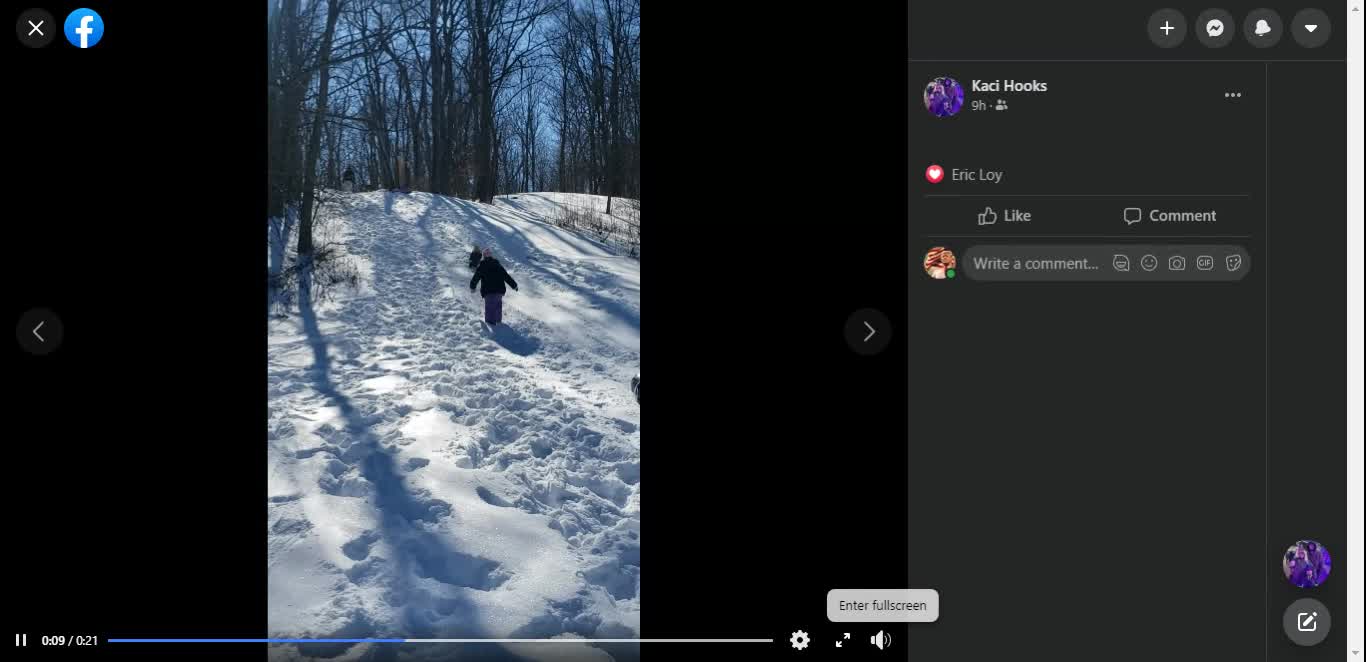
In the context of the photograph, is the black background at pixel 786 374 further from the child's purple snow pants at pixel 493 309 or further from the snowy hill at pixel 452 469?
the child's purple snow pants at pixel 493 309

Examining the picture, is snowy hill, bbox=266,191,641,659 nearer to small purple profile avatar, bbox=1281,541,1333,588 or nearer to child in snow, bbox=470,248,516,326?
child in snow, bbox=470,248,516,326

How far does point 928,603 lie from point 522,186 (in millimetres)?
32468

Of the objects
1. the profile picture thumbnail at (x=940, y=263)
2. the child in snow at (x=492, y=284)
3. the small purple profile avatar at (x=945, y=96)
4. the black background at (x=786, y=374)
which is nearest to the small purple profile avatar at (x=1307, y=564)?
the black background at (x=786, y=374)

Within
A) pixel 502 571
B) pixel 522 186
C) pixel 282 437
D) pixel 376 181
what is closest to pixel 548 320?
pixel 282 437

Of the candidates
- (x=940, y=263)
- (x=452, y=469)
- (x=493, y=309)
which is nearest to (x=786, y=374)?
(x=940, y=263)

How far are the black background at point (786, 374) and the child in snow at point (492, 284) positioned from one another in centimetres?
822

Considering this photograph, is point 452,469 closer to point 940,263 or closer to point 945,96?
point 940,263

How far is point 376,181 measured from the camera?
80.3 ft

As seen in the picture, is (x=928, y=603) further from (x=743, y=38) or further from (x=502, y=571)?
(x=502, y=571)

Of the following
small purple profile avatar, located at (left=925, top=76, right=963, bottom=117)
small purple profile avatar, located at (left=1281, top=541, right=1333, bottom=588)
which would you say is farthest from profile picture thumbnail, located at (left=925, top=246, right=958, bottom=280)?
small purple profile avatar, located at (left=1281, top=541, right=1333, bottom=588)

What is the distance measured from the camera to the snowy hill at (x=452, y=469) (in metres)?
3.21

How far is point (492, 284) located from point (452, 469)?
5353 millimetres

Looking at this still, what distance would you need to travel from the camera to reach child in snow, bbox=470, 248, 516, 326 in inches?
409
